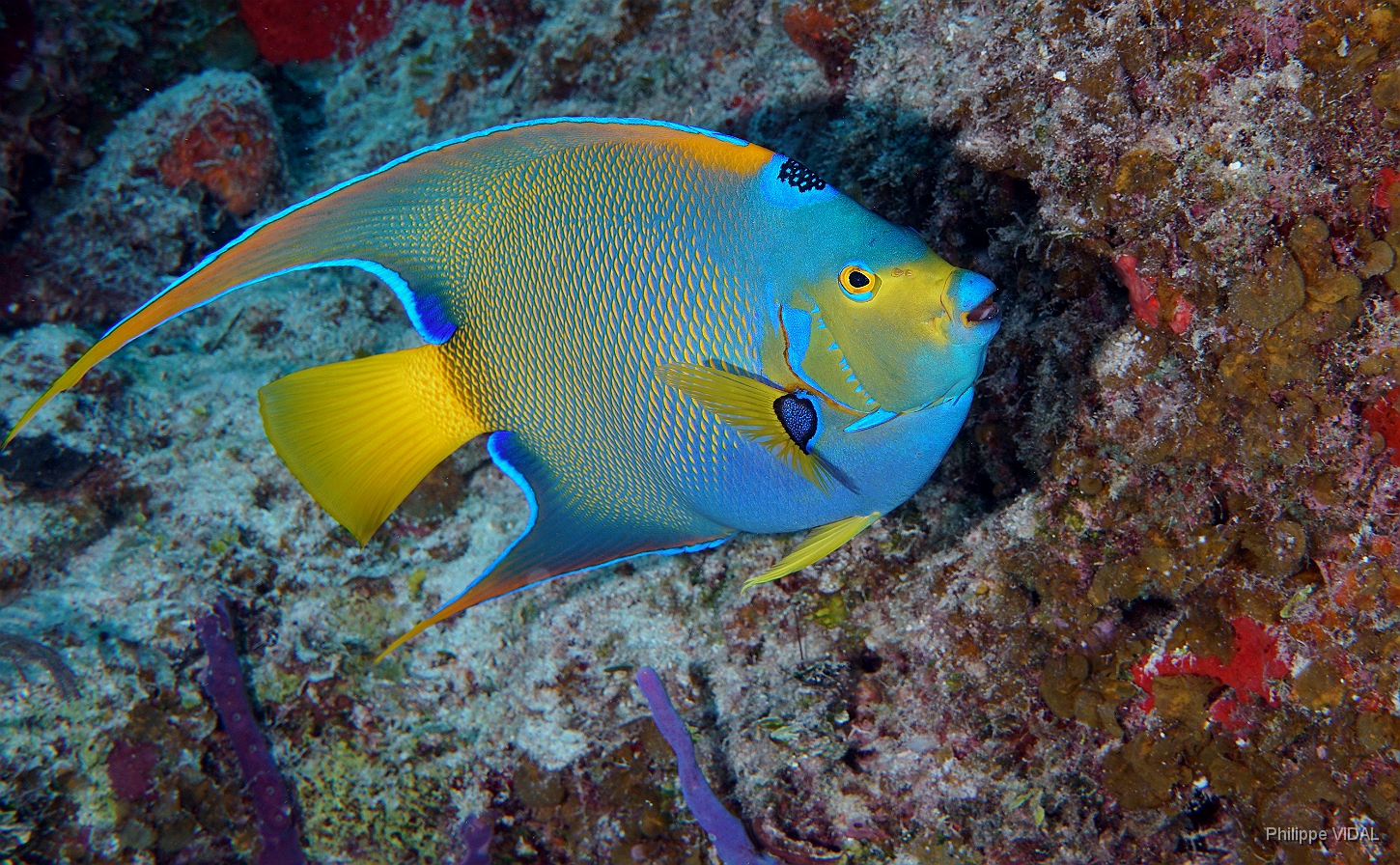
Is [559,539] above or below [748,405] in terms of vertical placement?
below

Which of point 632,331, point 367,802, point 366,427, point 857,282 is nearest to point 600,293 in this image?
point 632,331

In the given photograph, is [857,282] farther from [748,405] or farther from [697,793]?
[697,793]

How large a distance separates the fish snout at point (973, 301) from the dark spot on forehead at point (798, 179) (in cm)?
34

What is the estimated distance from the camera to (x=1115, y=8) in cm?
194

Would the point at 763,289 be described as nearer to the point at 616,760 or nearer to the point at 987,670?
the point at 987,670

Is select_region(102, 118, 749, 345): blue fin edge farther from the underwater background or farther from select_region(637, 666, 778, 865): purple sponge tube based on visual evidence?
select_region(637, 666, 778, 865): purple sponge tube

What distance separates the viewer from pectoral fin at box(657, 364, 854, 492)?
1.43 metres

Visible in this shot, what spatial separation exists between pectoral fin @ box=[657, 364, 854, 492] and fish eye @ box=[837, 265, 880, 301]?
254 millimetres

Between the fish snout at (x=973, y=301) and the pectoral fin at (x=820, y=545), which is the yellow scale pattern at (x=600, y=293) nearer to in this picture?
→ the pectoral fin at (x=820, y=545)

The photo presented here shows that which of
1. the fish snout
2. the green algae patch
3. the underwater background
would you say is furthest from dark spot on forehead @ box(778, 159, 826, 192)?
the green algae patch

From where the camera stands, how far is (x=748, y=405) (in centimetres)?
144

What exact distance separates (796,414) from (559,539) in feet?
2.63

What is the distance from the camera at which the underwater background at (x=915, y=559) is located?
1.82 m

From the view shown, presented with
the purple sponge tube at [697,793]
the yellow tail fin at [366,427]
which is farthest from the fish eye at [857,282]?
the purple sponge tube at [697,793]
